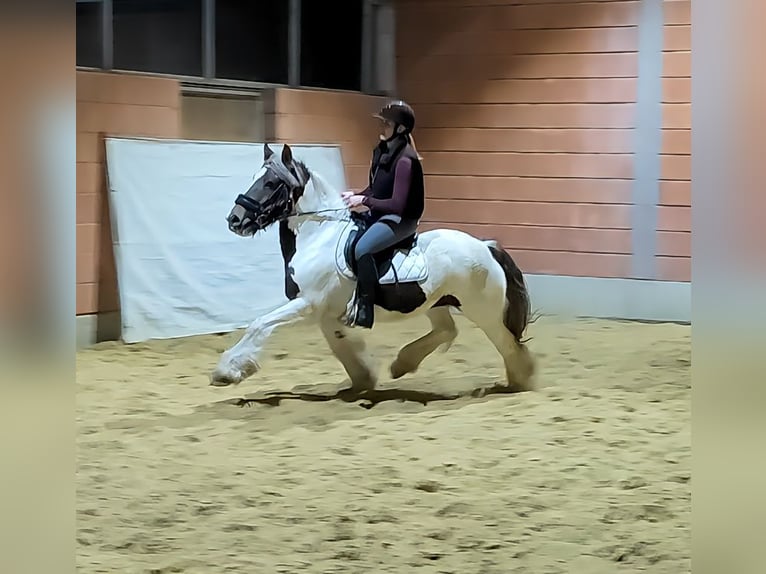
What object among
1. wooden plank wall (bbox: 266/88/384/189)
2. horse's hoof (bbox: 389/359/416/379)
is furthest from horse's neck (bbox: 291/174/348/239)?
wooden plank wall (bbox: 266/88/384/189)

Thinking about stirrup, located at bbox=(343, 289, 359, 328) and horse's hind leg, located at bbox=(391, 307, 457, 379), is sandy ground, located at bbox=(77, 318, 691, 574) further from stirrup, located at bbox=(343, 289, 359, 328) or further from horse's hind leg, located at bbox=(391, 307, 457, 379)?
stirrup, located at bbox=(343, 289, 359, 328)

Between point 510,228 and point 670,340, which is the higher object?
point 510,228

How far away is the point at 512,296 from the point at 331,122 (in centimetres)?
355

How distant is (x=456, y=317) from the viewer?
755 cm

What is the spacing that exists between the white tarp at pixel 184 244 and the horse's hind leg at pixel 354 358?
6.67 ft

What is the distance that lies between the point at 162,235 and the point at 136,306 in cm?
48

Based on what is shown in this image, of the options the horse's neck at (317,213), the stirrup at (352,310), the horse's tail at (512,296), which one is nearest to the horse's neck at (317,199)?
the horse's neck at (317,213)

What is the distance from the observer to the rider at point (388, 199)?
434 cm

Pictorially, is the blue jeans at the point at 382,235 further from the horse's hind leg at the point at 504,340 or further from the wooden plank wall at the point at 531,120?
the wooden plank wall at the point at 531,120

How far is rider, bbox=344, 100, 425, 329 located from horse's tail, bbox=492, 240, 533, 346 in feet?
1.60

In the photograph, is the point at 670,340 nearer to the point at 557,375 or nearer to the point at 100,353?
the point at 557,375
